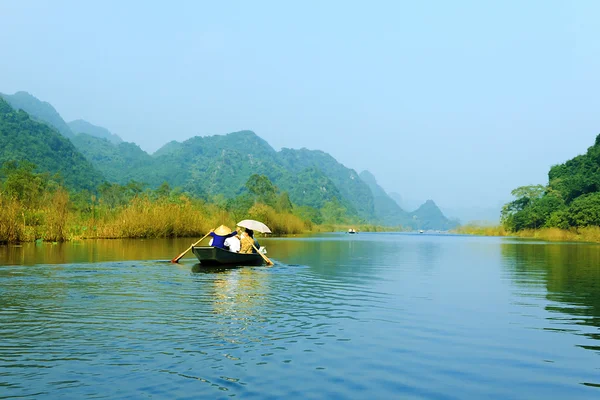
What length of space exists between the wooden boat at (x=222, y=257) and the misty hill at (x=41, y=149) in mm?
A: 70398

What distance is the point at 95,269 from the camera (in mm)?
16016

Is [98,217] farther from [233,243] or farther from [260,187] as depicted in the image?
[260,187]

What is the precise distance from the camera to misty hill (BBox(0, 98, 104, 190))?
274 ft

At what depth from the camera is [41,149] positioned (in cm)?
8688

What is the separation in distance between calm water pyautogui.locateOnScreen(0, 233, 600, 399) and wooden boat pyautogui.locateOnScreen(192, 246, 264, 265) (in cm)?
310

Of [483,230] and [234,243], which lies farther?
[483,230]

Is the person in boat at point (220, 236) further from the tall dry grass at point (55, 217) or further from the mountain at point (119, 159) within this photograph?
the mountain at point (119, 159)

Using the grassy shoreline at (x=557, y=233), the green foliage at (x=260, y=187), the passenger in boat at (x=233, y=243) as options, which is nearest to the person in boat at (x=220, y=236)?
the passenger in boat at (x=233, y=243)

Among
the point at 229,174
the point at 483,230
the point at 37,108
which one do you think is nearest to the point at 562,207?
the point at 483,230

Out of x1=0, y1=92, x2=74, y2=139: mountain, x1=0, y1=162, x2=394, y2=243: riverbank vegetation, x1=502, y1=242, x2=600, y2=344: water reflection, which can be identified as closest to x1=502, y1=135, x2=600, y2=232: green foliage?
x1=0, y1=162, x2=394, y2=243: riverbank vegetation

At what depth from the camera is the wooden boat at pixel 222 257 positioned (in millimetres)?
17922

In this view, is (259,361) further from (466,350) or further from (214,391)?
(466,350)

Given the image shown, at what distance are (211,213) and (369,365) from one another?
4151cm

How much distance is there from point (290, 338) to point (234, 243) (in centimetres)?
1184
